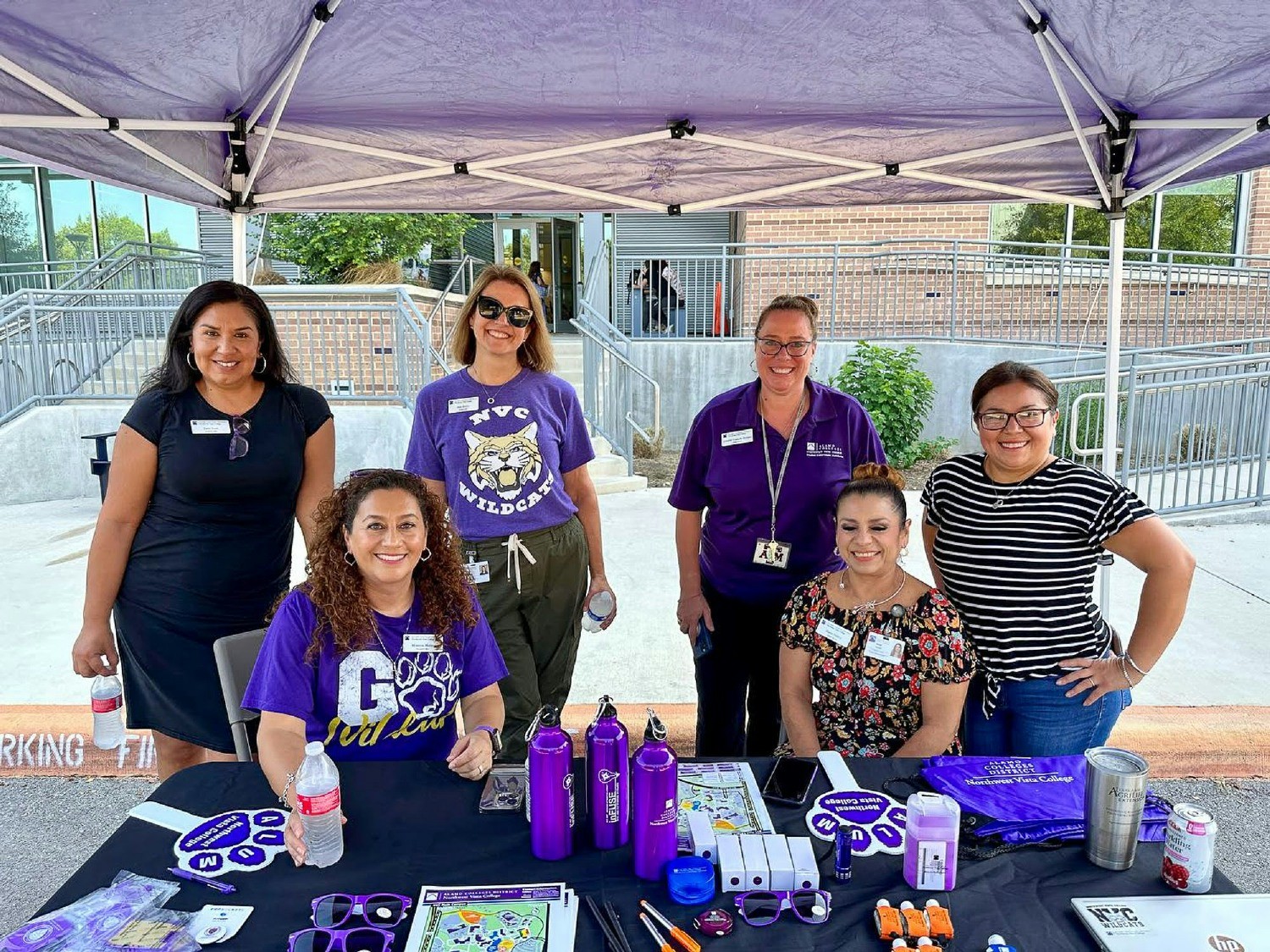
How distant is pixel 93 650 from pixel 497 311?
161 cm

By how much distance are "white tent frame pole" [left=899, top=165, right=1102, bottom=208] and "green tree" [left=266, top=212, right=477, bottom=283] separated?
30.9 feet

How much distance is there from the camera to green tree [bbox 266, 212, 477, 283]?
11.9m

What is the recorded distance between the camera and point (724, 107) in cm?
347

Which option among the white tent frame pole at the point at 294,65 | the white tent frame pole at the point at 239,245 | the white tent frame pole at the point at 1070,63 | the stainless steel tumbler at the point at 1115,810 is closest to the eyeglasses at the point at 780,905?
the stainless steel tumbler at the point at 1115,810

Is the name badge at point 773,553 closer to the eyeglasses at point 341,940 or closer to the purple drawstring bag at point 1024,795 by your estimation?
the purple drawstring bag at point 1024,795

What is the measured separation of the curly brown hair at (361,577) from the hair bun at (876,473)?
48.3 inches

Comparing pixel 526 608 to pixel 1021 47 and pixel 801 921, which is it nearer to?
pixel 801 921

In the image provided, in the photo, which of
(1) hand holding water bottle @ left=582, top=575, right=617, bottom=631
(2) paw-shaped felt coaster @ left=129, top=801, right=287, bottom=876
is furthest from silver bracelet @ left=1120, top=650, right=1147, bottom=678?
(2) paw-shaped felt coaster @ left=129, top=801, right=287, bottom=876

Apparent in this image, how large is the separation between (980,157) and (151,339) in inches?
408

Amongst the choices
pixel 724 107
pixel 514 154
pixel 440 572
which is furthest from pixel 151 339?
pixel 440 572

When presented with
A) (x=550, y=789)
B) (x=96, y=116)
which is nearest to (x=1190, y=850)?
(x=550, y=789)

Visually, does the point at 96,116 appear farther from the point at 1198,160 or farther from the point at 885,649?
the point at 1198,160

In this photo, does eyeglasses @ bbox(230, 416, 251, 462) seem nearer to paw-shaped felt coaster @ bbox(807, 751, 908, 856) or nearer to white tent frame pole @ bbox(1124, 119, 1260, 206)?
paw-shaped felt coaster @ bbox(807, 751, 908, 856)

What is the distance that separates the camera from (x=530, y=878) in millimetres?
1624
